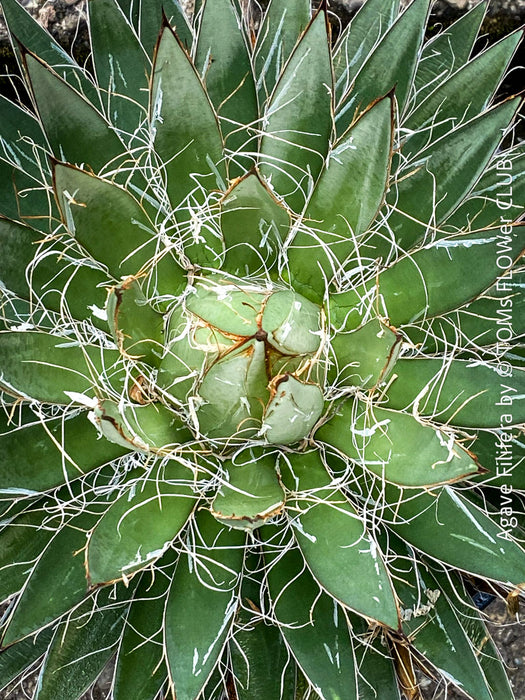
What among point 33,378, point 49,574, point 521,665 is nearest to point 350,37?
point 33,378

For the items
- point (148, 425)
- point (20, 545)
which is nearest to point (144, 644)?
point (20, 545)

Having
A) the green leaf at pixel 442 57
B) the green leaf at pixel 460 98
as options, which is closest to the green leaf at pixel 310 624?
the green leaf at pixel 460 98

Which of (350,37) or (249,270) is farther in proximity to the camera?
(350,37)

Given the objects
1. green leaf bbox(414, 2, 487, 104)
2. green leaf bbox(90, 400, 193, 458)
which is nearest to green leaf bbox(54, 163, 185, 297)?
green leaf bbox(90, 400, 193, 458)

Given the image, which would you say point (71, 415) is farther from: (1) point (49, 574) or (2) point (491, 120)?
(2) point (491, 120)

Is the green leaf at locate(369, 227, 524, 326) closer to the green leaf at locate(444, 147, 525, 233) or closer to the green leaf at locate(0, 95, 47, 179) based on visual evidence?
the green leaf at locate(444, 147, 525, 233)

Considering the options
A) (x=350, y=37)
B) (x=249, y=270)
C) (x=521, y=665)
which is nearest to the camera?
(x=249, y=270)

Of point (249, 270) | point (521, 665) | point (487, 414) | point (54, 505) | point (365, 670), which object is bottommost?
point (521, 665)

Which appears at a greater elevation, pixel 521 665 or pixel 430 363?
pixel 430 363
